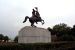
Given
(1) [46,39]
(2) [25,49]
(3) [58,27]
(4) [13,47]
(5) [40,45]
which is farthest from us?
(3) [58,27]

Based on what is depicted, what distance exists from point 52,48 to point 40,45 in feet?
4.53

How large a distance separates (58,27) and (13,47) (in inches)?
2197

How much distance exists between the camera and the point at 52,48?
19609mm

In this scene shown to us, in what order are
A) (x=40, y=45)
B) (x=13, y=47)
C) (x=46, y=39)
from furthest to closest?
(x=46, y=39)
(x=40, y=45)
(x=13, y=47)

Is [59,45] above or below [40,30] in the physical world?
below

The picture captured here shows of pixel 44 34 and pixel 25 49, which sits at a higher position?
pixel 44 34

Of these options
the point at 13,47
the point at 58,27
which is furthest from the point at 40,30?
the point at 58,27

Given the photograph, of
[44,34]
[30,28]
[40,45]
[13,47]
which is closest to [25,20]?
[30,28]

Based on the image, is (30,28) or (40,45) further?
(30,28)

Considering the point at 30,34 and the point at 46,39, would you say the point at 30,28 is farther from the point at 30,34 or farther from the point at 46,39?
the point at 46,39

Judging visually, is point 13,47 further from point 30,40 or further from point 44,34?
point 44,34

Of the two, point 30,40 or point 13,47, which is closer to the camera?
point 13,47

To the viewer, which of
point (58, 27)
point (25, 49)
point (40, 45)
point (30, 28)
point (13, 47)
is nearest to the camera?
point (13, 47)

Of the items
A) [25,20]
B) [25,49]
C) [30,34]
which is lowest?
[25,49]
